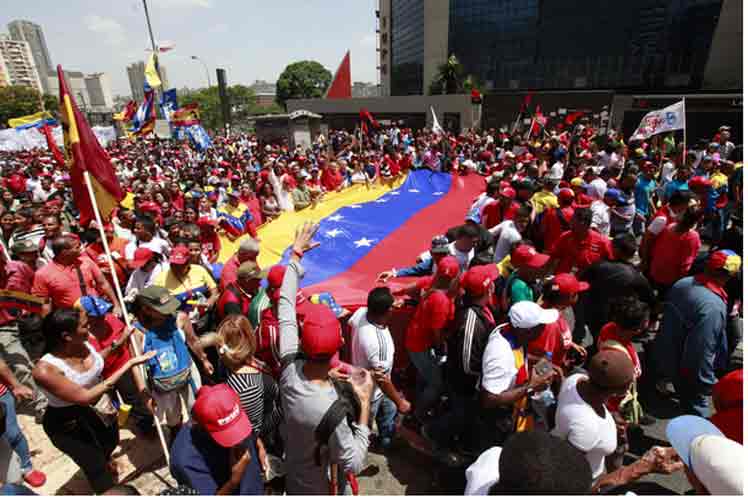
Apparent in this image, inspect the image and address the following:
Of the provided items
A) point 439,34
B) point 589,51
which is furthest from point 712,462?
point 439,34

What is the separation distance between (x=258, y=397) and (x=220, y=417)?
816 millimetres

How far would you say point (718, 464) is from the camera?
1470 millimetres

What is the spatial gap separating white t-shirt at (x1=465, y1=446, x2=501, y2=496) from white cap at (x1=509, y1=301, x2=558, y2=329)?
890mm

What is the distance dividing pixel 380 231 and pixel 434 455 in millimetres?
4117

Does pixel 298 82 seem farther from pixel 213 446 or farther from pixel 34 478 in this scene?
pixel 213 446

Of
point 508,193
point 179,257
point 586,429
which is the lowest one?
point 586,429

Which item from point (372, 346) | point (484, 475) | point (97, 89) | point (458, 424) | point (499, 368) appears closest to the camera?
point (484, 475)

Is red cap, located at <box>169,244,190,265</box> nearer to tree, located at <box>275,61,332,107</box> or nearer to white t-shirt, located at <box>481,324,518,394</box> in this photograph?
white t-shirt, located at <box>481,324,518,394</box>

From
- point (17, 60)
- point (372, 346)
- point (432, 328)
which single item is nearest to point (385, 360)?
point (372, 346)

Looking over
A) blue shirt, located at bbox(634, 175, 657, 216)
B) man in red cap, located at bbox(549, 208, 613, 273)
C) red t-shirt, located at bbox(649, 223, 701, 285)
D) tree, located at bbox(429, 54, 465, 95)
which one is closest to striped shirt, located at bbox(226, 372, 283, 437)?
man in red cap, located at bbox(549, 208, 613, 273)

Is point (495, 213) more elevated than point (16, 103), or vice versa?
point (16, 103)

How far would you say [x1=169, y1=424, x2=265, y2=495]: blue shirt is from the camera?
189cm

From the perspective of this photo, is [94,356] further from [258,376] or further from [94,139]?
[94,139]

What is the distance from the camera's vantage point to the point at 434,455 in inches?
120
